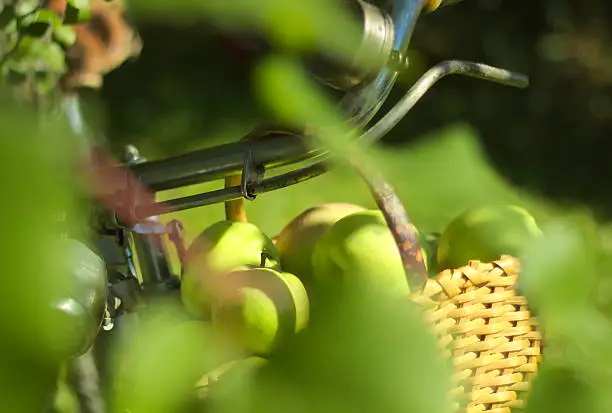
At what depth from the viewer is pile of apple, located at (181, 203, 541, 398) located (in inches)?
8.7

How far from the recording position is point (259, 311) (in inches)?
14.8

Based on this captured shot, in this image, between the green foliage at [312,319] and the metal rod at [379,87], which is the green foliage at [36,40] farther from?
the green foliage at [312,319]

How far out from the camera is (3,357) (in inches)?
4.6

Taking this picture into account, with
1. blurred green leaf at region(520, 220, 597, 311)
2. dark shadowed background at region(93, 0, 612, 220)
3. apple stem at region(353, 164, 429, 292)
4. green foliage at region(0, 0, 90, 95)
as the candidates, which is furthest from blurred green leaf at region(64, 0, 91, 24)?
dark shadowed background at region(93, 0, 612, 220)

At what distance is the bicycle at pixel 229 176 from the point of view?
0.42 m

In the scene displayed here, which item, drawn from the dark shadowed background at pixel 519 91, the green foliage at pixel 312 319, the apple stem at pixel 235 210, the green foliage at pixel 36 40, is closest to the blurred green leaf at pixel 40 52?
the green foliage at pixel 36 40

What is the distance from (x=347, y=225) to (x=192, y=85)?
2.76m

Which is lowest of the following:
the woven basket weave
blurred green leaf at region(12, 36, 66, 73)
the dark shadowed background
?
the woven basket weave

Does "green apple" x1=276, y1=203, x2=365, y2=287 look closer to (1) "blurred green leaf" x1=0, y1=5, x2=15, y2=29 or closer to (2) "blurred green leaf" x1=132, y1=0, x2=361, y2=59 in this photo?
(1) "blurred green leaf" x1=0, y1=5, x2=15, y2=29

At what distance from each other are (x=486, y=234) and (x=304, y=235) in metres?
0.14

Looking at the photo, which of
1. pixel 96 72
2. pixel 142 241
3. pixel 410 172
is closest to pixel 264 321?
pixel 410 172

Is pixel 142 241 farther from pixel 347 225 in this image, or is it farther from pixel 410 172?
pixel 410 172

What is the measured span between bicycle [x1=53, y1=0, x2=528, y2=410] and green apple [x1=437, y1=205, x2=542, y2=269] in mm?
34

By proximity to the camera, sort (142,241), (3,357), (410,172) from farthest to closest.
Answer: (142,241), (410,172), (3,357)
